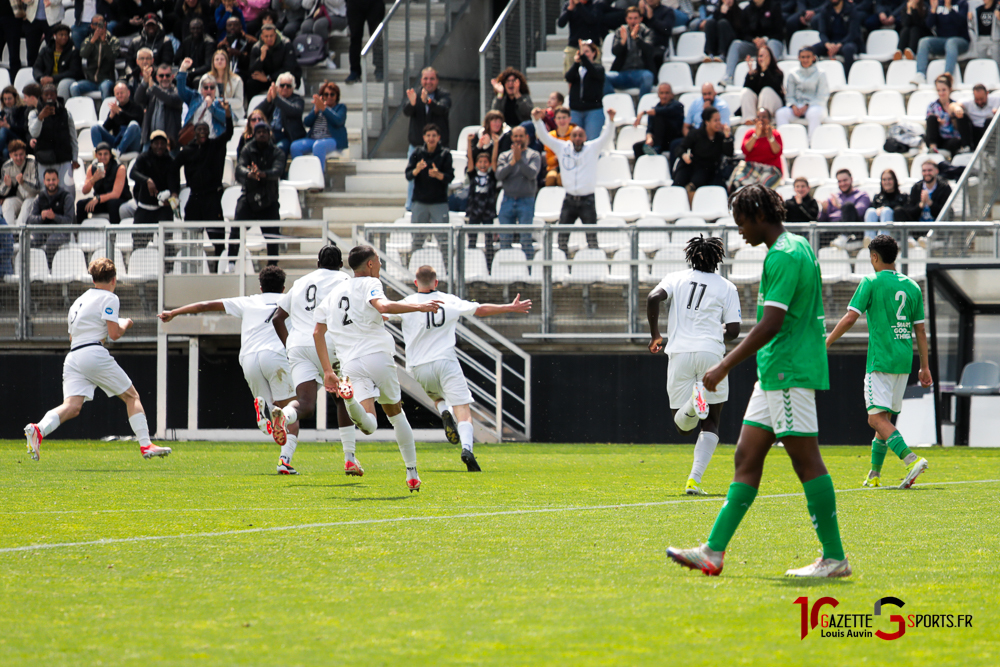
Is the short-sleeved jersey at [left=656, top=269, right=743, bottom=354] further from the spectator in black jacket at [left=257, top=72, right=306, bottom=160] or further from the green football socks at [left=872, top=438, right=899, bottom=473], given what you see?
the spectator in black jacket at [left=257, top=72, right=306, bottom=160]

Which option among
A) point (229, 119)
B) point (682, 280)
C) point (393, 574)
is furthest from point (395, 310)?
point (229, 119)

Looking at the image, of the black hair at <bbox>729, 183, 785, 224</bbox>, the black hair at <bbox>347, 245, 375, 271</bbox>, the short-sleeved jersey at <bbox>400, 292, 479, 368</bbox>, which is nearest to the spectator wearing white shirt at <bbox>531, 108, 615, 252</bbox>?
the short-sleeved jersey at <bbox>400, 292, 479, 368</bbox>

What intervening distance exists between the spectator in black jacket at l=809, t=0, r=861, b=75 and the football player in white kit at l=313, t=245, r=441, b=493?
14086 mm

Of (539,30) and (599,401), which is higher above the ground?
(539,30)

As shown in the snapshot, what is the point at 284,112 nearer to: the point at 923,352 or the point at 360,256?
the point at 360,256

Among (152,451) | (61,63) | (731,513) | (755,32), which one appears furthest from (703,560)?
(61,63)

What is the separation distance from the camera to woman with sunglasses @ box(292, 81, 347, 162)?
73.5ft

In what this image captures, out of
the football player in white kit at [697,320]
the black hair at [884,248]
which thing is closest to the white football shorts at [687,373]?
the football player in white kit at [697,320]

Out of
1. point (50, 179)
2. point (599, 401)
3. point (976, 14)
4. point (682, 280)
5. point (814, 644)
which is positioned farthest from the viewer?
point (976, 14)

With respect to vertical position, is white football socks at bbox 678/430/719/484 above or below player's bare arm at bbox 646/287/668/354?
below

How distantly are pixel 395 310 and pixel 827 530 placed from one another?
4.44 m

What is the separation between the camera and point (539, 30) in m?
25.5

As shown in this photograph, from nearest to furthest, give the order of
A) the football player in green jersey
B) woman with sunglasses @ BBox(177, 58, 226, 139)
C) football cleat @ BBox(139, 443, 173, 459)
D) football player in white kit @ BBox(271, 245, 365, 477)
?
the football player in green jersey < football player in white kit @ BBox(271, 245, 365, 477) < football cleat @ BBox(139, 443, 173, 459) < woman with sunglasses @ BBox(177, 58, 226, 139)

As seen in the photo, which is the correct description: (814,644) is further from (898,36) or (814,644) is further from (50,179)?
(898,36)
